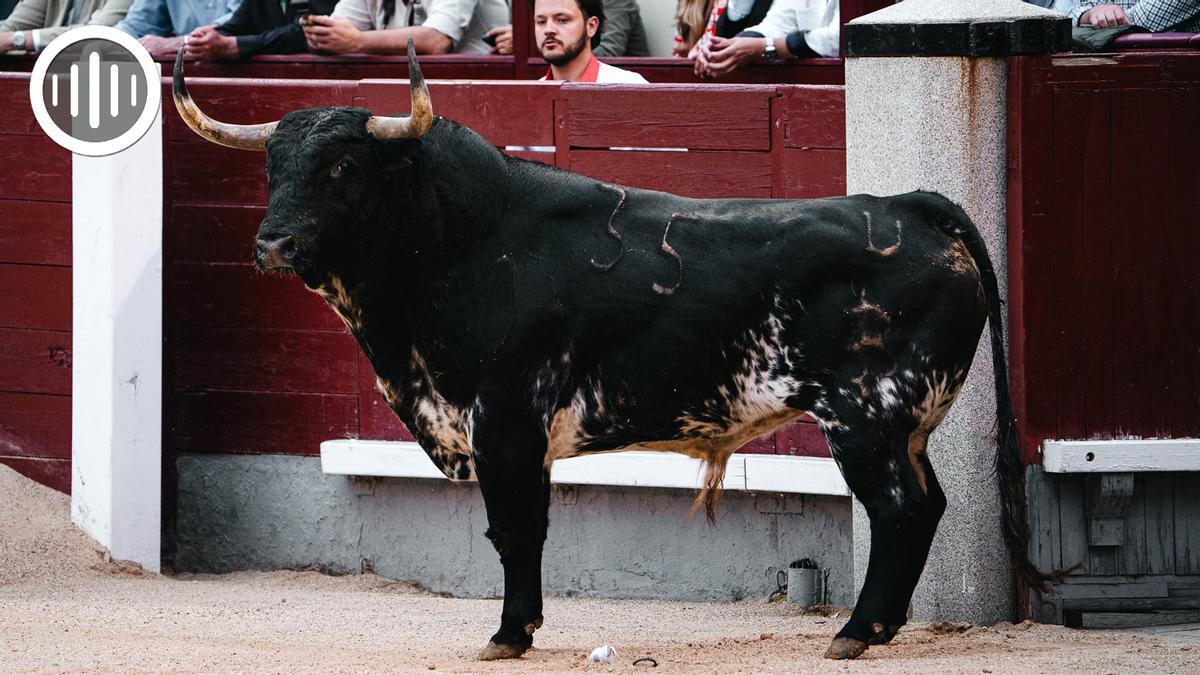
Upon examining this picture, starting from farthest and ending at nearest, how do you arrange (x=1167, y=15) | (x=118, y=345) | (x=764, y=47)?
(x=764, y=47)
(x=118, y=345)
(x=1167, y=15)

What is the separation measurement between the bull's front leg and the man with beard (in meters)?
2.39

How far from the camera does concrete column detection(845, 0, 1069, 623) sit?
6199 mm

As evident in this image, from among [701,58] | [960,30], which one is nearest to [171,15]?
[701,58]

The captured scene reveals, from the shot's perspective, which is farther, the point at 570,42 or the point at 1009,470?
the point at 570,42

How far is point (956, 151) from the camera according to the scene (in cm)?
623

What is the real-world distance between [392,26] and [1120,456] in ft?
12.8

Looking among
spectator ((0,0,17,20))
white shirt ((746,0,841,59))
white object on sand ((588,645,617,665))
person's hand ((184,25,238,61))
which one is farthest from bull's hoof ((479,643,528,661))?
spectator ((0,0,17,20))

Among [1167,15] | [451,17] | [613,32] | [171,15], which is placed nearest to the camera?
[1167,15]

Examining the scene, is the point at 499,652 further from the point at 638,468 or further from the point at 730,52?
the point at 730,52

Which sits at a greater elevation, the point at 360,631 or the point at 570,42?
the point at 570,42

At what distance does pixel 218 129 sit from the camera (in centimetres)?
574

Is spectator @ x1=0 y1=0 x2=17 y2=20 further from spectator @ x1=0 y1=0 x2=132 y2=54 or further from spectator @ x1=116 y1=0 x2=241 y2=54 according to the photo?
spectator @ x1=116 y1=0 x2=241 y2=54

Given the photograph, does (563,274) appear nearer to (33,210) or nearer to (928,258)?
(928,258)

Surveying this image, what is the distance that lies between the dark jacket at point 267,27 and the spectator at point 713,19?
1.60 meters
